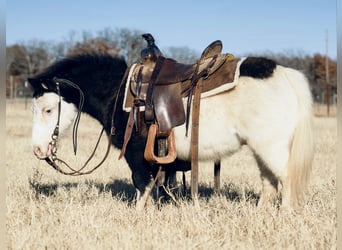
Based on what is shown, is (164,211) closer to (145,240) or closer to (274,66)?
(145,240)

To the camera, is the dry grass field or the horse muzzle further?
the horse muzzle

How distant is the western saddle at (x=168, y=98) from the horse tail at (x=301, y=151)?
2.90ft

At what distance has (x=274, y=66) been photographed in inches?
179

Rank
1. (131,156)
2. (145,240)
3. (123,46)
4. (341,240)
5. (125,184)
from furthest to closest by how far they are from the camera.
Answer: (123,46)
(125,184)
(131,156)
(145,240)
(341,240)

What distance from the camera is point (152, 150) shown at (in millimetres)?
4551

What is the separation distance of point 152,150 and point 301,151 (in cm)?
157

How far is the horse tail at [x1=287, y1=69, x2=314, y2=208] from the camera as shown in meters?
4.40

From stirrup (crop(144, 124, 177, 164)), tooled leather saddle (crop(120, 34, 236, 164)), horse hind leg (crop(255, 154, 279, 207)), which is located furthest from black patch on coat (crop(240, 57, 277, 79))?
horse hind leg (crop(255, 154, 279, 207))

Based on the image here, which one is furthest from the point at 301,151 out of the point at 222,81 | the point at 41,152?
the point at 41,152

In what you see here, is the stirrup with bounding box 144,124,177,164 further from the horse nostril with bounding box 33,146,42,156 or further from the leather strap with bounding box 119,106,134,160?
the horse nostril with bounding box 33,146,42,156

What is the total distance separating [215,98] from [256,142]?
626mm

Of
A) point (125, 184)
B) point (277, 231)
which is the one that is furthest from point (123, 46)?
point (277, 231)

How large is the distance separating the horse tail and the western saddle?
885 millimetres

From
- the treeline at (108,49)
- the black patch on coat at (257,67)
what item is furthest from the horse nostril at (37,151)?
the treeline at (108,49)
